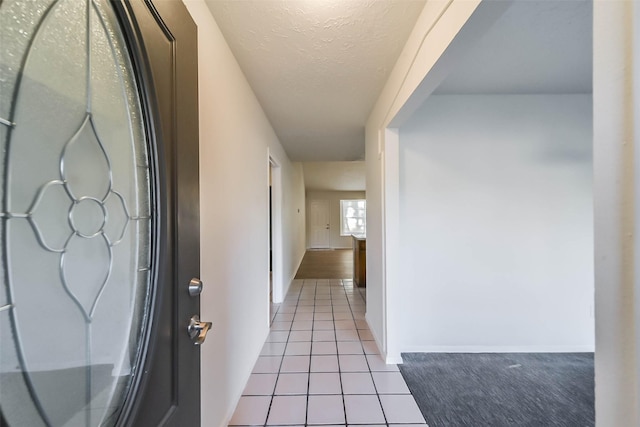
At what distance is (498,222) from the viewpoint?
2309 mm

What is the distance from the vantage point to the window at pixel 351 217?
10523 millimetres

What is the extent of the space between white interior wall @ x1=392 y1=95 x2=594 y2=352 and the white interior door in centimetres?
802

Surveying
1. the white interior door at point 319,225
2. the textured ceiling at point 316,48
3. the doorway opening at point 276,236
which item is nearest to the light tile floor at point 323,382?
the doorway opening at point 276,236

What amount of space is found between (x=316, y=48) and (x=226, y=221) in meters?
1.18

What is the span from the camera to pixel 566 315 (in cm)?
230

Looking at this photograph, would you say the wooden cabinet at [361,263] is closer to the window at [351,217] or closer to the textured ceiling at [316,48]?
the textured ceiling at [316,48]

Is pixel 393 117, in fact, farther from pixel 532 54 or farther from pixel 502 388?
pixel 502 388

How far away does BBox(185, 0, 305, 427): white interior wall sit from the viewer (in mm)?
1265

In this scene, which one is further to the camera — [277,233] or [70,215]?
[277,233]

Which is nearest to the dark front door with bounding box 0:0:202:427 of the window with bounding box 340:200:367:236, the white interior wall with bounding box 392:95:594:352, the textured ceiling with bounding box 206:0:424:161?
the textured ceiling with bounding box 206:0:424:161

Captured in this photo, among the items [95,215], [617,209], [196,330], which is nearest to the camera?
[617,209]

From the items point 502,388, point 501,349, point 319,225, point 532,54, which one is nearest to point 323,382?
point 502,388

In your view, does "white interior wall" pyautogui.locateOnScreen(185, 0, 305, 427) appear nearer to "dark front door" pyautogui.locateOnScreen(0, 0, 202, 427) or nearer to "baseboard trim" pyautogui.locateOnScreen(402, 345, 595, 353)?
"dark front door" pyautogui.locateOnScreen(0, 0, 202, 427)

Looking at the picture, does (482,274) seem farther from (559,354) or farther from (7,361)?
(7,361)
